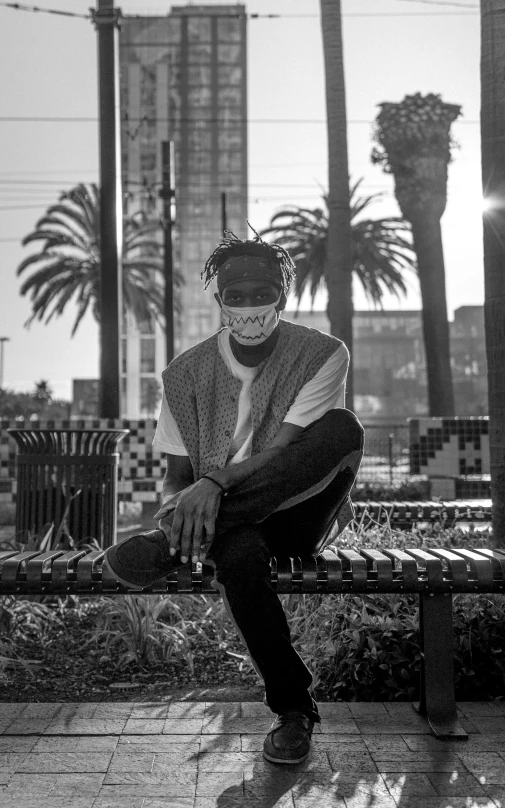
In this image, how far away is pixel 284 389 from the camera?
3.29 m

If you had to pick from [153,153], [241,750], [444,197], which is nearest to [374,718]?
[241,750]

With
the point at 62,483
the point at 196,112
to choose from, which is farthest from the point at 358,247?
the point at 196,112

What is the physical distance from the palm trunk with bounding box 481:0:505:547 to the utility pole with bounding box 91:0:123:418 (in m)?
6.93

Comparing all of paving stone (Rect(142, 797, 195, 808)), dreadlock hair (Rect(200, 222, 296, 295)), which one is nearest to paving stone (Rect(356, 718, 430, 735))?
paving stone (Rect(142, 797, 195, 808))

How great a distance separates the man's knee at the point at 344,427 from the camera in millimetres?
3025

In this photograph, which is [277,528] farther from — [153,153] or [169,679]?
[153,153]

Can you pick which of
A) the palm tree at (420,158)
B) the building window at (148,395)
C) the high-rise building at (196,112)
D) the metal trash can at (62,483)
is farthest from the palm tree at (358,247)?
the high-rise building at (196,112)

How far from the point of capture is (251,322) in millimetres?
3375

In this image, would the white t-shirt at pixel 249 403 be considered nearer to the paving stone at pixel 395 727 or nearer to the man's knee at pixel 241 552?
the man's knee at pixel 241 552

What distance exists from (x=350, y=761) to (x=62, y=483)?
3.00 meters

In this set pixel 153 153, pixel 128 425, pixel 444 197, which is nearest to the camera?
pixel 128 425

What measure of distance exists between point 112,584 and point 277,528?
56 cm

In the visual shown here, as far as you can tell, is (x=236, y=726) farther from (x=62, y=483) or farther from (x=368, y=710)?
(x=62, y=483)

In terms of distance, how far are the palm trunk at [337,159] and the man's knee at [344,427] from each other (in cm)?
671
